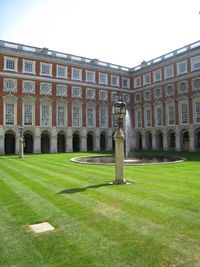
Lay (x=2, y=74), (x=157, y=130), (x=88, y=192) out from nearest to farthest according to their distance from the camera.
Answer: (x=88, y=192), (x=2, y=74), (x=157, y=130)

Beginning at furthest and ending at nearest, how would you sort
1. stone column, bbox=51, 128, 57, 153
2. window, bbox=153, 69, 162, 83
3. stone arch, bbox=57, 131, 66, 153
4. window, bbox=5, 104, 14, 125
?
stone arch, bbox=57, 131, 66, 153, window, bbox=153, 69, 162, 83, stone column, bbox=51, 128, 57, 153, window, bbox=5, 104, 14, 125

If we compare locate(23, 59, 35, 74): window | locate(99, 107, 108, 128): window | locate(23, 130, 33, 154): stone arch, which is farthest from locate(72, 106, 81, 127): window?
locate(23, 59, 35, 74): window

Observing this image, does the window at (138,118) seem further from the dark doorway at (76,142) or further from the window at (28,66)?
the window at (28,66)

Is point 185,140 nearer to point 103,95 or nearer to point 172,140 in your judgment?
point 172,140

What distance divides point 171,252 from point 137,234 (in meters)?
0.97

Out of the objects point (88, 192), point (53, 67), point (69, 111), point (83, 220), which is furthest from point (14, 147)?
point (83, 220)

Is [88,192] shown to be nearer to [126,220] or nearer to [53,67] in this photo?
[126,220]

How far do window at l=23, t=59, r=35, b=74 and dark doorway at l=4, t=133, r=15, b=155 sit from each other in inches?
462

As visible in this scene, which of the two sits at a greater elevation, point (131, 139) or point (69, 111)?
point (69, 111)

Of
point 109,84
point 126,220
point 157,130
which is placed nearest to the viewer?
point 126,220

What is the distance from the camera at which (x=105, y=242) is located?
4.93 meters

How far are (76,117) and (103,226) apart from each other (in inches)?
1556

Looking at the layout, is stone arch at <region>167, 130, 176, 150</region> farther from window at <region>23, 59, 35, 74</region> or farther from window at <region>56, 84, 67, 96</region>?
window at <region>23, 59, 35, 74</region>

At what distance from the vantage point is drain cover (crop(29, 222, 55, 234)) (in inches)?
223
